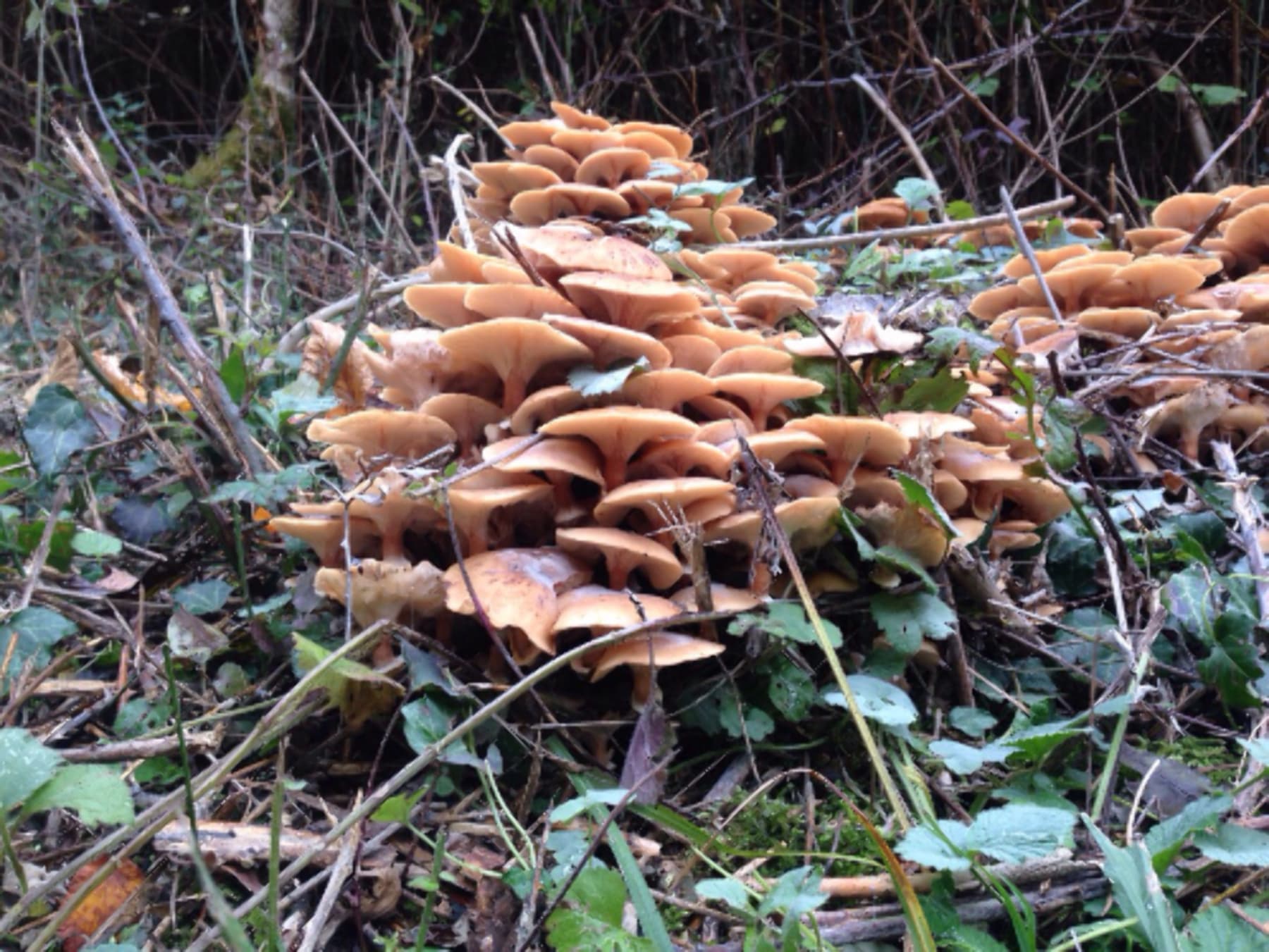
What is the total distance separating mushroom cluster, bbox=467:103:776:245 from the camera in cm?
286

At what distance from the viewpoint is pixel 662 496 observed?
5.73 ft

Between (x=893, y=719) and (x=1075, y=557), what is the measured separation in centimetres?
91

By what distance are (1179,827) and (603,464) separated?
122 centimetres

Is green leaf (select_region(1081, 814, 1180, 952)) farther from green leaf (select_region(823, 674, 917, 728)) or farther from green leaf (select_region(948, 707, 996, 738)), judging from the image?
green leaf (select_region(948, 707, 996, 738))

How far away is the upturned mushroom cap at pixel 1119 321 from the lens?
2.69m

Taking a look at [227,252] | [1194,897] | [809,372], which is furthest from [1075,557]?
[227,252]

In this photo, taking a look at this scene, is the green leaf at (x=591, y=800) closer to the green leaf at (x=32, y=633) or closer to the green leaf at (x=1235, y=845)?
the green leaf at (x=1235, y=845)

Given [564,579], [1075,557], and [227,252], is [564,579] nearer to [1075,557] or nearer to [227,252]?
[1075,557]

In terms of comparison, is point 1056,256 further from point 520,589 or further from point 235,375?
point 235,375

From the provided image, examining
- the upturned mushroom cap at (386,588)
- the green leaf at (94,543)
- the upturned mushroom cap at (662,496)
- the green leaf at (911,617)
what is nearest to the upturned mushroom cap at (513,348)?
the upturned mushroom cap at (662,496)

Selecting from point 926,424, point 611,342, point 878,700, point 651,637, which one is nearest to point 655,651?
point 651,637

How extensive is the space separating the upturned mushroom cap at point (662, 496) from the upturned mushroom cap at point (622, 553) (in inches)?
2.3

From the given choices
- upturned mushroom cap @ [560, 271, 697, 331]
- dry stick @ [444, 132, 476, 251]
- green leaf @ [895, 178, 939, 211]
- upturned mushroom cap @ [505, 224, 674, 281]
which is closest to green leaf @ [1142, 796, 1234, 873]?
upturned mushroom cap @ [560, 271, 697, 331]

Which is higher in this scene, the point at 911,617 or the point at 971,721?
the point at 911,617
